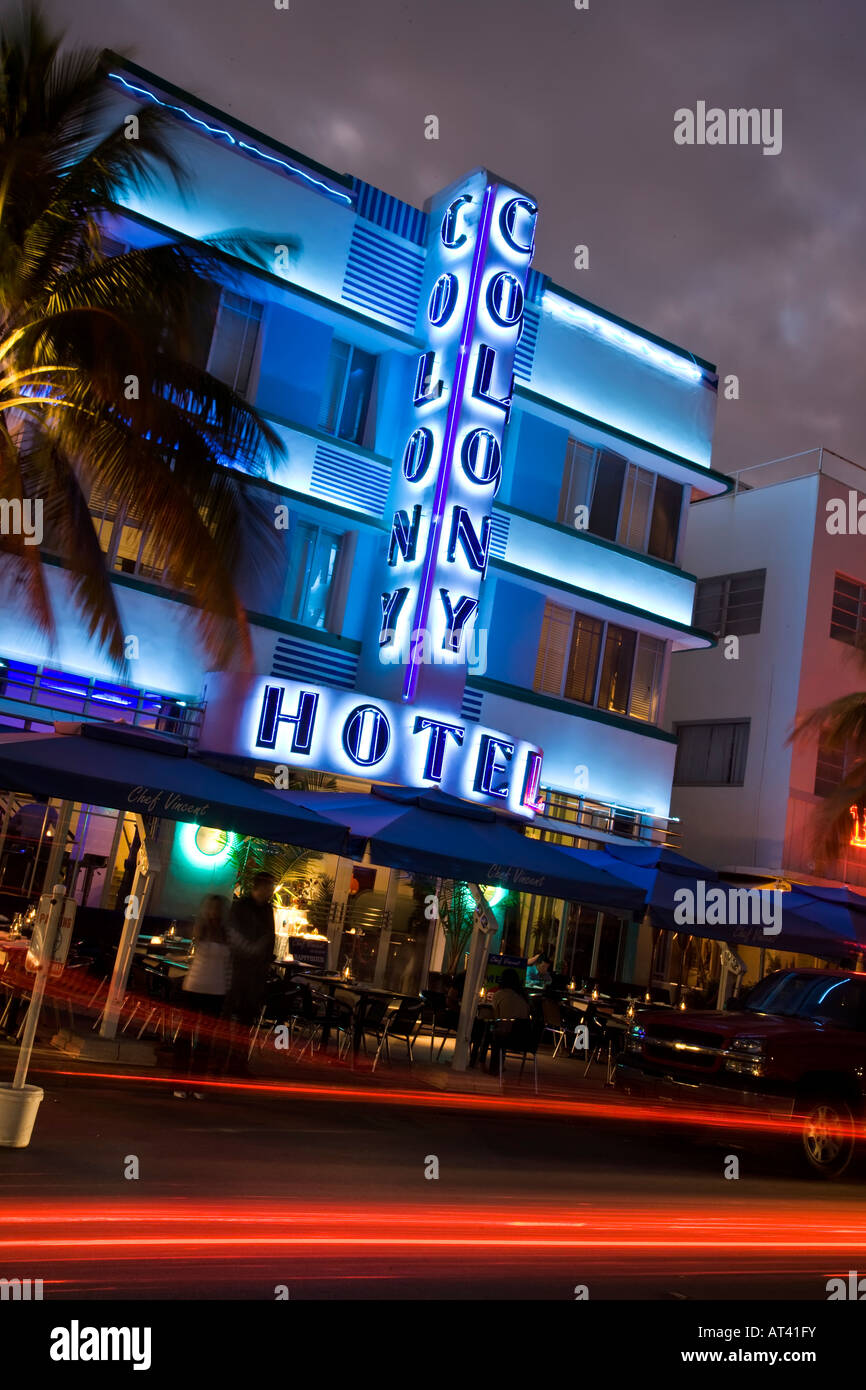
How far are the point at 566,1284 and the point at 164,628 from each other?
12933 millimetres

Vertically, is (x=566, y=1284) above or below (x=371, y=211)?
below

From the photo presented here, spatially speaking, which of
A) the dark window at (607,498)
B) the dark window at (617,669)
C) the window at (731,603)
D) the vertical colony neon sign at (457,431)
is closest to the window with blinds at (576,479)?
the dark window at (607,498)

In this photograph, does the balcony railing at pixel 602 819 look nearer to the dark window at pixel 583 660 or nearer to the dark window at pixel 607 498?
the dark window at pixel 583 660

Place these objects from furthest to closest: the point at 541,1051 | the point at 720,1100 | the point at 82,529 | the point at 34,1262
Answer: the point at 541,1051 → the point at 82,529 → the point at 720,1100 → the point at 34,1262

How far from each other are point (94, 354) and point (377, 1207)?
869 centimetres

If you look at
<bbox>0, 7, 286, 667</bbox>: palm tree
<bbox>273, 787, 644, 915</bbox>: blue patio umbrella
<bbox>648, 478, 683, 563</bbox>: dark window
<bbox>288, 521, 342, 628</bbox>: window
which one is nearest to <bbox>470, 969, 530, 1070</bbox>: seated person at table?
<bbox>273, 787, 644, 915</bbox>: blue patio umbrella

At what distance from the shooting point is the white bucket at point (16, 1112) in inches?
310

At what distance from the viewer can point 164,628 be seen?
1802cm

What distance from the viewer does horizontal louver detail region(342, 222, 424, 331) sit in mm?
20938

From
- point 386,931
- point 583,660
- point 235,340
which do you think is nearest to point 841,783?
point 583,660

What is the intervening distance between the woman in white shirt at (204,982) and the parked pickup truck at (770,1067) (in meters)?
4.02

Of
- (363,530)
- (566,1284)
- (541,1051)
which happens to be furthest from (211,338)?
(566,1284)

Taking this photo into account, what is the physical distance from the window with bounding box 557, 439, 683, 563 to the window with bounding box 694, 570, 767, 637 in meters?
4.18

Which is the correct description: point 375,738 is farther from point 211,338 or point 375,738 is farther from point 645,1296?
point 645,1296
